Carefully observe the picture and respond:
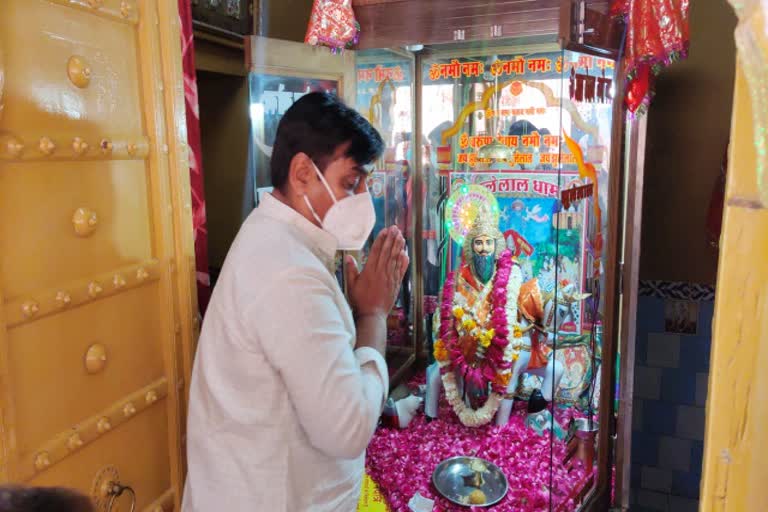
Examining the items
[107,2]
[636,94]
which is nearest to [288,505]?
[107,2]

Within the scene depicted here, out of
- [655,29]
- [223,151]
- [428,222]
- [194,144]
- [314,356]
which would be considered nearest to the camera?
[314,356]

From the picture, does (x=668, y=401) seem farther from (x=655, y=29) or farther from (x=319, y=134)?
(x=319, y=134)

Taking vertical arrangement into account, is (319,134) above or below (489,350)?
above

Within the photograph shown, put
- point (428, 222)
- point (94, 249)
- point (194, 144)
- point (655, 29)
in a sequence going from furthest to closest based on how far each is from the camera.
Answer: point (428, 222)
point (655, 29)
point (194, 144)
point (94, 249)

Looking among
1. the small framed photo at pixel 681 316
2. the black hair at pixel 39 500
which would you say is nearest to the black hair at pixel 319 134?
the black hair at pixel 39 500

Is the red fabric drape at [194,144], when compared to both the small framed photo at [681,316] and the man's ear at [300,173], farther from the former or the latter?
the small framed photo at [681,316]

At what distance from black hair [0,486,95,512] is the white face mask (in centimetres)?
90

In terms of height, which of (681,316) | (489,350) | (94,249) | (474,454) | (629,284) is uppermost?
(94,249)

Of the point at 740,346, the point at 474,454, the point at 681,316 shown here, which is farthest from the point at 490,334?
the point at 740,346

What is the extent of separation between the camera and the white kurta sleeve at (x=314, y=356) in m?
1.26

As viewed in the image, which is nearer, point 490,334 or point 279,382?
point 279,382

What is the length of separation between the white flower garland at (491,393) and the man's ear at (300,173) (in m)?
1.62

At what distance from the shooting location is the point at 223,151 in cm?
257

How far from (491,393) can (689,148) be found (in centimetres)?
144
